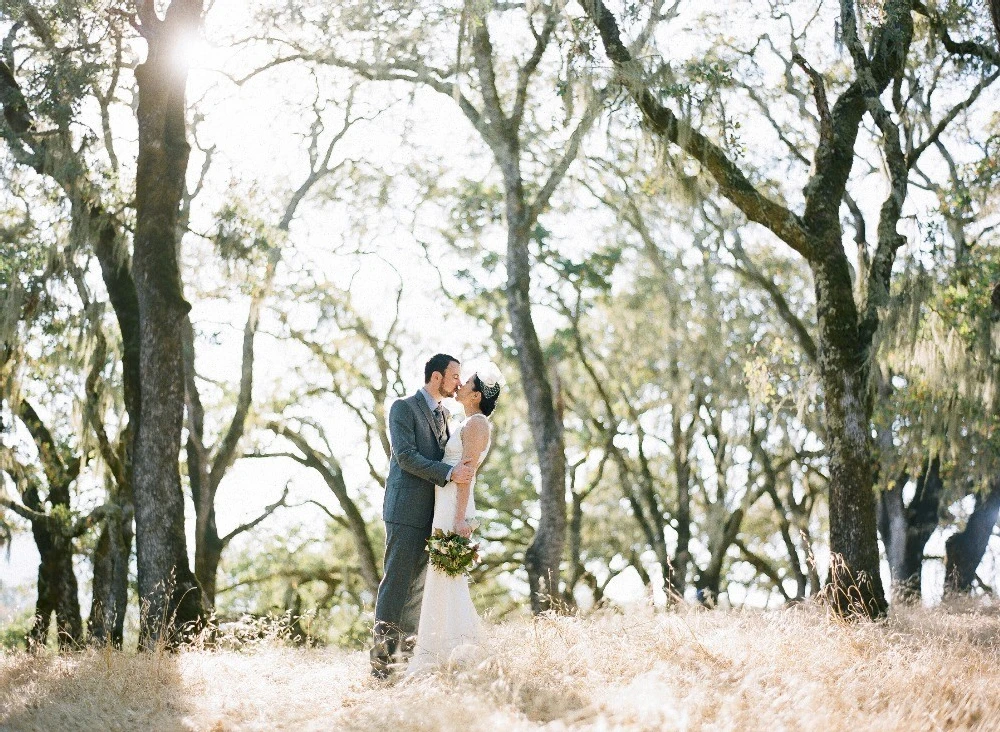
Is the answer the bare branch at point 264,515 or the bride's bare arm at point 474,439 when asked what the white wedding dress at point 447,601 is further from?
the bare branch at point 264,515

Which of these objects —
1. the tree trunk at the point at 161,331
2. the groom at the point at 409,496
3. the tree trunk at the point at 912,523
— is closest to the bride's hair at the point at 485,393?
the groom at the point at 409,496

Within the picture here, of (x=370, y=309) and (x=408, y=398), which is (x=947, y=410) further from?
(x=370, y=309)

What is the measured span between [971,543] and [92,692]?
43.5 ft

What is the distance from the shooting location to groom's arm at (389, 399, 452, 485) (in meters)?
6.76

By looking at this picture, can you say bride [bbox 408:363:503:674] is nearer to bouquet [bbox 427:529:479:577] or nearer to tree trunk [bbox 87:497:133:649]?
bouquet [bbox 427:529:479:577]

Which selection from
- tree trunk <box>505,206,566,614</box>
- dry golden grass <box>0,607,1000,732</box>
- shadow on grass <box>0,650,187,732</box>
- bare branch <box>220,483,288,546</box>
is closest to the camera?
dry golden grass <box>0,607,1000,732</box>

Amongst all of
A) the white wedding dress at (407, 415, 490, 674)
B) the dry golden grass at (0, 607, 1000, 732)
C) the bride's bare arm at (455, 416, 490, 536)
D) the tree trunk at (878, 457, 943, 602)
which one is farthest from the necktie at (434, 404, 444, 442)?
the tree trunk at (878, 457, 943, 602)

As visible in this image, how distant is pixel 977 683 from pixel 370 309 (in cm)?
1679

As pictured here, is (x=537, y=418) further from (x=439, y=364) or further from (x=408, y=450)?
(x=408, y=450)

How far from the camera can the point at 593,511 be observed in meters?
23.9

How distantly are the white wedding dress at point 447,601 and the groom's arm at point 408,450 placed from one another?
0.18 metres

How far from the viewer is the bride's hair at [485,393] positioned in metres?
6.83

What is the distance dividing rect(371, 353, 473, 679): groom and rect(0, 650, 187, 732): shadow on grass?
1299 millimetres

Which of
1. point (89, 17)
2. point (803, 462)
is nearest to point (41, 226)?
point (89, 17)
